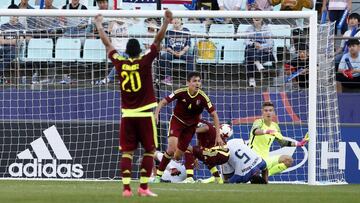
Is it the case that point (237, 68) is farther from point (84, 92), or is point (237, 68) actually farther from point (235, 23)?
point (84, 92)

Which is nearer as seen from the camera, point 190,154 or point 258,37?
point 190,154

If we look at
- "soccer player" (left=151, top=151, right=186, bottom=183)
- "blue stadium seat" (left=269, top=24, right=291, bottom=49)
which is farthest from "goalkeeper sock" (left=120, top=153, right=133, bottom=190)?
"blue stadium seat" (left=269, top=24, right=291, bottom=49)

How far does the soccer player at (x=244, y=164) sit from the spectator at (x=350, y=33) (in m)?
4.11

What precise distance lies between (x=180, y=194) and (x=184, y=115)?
522 centimetres

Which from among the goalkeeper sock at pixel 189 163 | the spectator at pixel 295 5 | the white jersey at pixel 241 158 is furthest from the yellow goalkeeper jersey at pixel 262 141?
the spectator at pixel 295 5

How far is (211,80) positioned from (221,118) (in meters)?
0.79

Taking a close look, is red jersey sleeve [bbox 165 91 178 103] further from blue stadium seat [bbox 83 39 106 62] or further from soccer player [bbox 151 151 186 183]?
blue stadium seat [bbox 83 39 106 62]

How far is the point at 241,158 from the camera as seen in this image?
19422mm

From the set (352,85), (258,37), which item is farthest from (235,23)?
(352,85)

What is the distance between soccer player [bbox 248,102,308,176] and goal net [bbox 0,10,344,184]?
1224 millimetres

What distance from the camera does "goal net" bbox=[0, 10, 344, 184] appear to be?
21.4 m

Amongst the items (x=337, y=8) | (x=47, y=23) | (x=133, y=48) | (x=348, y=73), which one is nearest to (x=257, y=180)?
(x=348, y=73)

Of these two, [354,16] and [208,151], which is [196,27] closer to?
[354,16]

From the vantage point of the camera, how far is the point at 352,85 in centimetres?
2270
